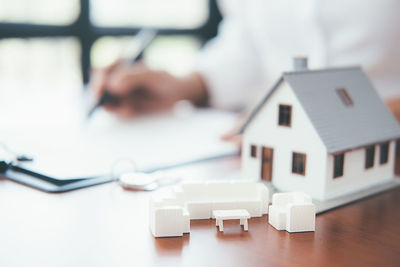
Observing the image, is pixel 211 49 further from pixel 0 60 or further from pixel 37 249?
pixel 37 249

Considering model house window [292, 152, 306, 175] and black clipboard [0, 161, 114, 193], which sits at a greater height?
model house window [292, 152, 306, 175]

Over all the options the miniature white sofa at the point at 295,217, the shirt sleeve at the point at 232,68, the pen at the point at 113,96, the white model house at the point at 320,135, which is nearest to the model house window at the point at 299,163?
the white model house at the point at 320,135

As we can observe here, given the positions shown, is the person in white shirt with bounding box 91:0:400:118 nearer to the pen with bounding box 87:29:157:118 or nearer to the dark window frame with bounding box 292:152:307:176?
the pen with bounding box 87:29:157:118

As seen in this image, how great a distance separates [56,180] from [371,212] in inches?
18.9

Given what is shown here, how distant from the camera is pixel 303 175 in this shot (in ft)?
2.39

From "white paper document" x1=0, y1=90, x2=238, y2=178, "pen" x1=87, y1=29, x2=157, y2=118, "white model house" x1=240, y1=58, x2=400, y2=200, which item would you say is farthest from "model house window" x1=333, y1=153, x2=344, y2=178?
"pen" x1=87, y1=29, x2=157, y2=118

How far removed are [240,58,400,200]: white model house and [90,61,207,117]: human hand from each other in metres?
0.61

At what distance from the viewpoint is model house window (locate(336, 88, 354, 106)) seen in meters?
0.78

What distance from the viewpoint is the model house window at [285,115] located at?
2.44ft

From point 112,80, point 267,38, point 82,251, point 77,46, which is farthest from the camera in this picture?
point 77,46

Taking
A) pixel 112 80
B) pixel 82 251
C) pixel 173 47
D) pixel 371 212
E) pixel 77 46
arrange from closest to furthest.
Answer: pixel 82 251 < pixel 371 212 < pixel 112 80 < pixel 77 46 < pixel 173 47

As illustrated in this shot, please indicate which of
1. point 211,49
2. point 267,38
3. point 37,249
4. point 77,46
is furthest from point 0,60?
point 37,249

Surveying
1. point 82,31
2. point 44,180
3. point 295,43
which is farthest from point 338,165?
point 82,31

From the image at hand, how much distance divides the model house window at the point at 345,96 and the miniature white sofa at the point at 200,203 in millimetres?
215
